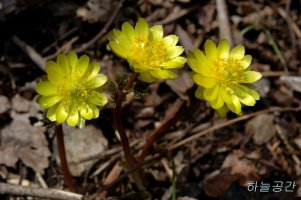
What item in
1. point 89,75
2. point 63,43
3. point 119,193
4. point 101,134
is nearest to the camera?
point 89,75

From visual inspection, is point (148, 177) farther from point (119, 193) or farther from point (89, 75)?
point (89, 75)

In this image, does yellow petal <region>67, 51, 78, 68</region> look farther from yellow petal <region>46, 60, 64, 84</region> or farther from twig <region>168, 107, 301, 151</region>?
twig <region>168, 107, 301, 151</region>

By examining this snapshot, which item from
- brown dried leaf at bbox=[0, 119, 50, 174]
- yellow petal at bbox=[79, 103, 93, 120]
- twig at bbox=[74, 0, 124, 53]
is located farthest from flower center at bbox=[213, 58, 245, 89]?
brown dried leaf at bbox=[0, 119, 50, 174]

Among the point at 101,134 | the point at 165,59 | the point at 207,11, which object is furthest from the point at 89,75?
the point at 207,11

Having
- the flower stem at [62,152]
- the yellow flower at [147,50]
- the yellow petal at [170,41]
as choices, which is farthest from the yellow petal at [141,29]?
the flower stem at [62,152]

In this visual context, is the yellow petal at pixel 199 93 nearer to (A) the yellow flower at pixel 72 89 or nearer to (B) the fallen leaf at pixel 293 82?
(A) the yellow flower at pixel 72 89

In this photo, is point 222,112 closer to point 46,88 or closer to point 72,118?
point 72,118
